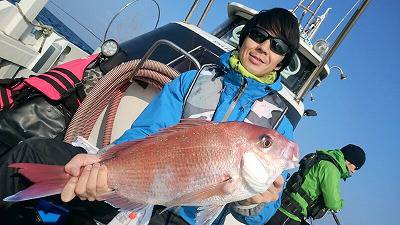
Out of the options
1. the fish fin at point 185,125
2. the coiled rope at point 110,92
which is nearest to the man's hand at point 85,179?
the fish fin at point 185,125

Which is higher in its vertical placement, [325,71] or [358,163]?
[325,71]

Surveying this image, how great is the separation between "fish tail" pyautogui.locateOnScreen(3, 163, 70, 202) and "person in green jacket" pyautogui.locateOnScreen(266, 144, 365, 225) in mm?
6485

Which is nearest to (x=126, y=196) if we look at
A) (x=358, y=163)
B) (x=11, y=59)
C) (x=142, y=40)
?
(x=11, y=59)

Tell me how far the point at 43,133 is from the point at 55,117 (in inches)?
9.4

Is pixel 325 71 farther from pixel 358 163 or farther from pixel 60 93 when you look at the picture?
pixel 60 93

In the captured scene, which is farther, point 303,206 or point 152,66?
point 303,206

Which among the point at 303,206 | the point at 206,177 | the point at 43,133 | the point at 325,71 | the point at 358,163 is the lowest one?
the point at 43,133

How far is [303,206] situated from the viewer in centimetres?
809

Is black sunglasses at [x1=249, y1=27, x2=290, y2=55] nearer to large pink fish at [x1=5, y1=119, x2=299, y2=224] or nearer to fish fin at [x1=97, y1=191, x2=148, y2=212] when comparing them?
large pink fish at [x1=5, y1=119, x2=299, y2=224]

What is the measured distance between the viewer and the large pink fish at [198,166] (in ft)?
7.25

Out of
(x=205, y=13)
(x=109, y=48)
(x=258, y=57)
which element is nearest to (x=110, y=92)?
(x=109, y=48)

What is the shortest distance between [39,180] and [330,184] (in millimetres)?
6628

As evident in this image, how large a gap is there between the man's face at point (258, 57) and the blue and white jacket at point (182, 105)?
12 centimetres

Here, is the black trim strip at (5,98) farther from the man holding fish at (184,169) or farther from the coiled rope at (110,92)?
the man holding fish at (184,169)
